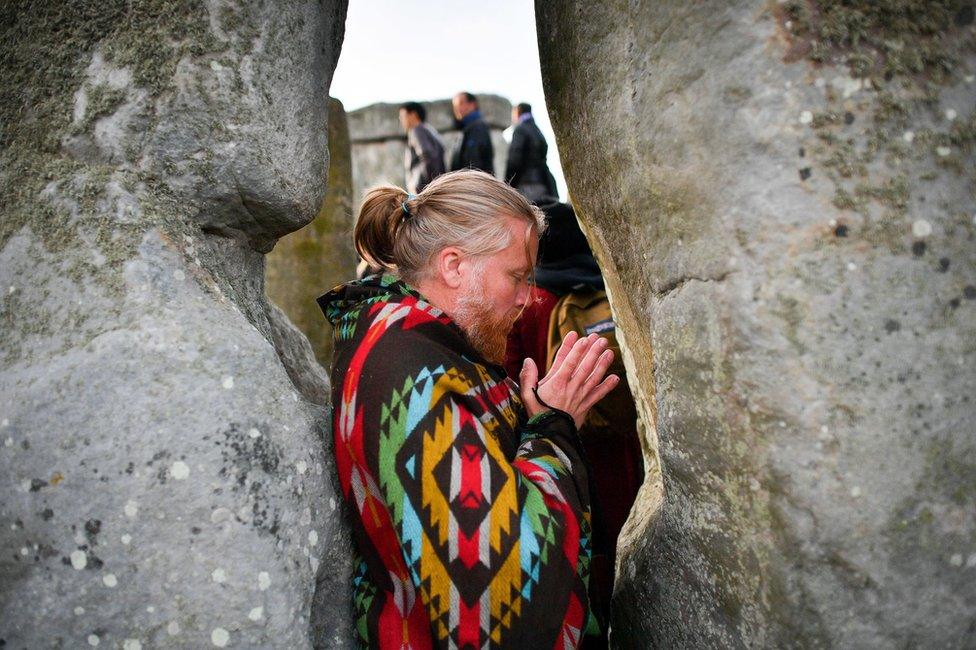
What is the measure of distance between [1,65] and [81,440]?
0.76 m

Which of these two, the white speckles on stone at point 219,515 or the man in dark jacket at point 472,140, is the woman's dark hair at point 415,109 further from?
the white speckles on stone at point 219,515

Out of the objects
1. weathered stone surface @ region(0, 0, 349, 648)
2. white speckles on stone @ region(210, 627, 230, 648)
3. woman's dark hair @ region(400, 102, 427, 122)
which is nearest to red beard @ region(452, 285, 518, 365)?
weathered stone surface @ region(0, 0, 349, 648)

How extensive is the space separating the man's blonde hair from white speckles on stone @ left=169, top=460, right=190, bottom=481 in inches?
27.8

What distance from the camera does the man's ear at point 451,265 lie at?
5.70 ft

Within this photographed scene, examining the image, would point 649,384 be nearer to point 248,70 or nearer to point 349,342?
point 349,342

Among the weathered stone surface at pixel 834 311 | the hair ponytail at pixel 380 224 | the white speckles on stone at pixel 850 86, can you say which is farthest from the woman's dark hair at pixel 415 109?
the white speckles on stone at pixel 850 86

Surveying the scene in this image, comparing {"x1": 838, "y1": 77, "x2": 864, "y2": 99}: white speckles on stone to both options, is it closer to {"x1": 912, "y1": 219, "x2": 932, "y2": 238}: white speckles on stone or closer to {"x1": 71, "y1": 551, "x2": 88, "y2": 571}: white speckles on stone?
{"x1": 912, "y1": 219, "x2": 932, "y2": 238}: white speckles on stone

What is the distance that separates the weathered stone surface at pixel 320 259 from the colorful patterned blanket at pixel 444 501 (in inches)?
119

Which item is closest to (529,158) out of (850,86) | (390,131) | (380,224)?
(390,131)

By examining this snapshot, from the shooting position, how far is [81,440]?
4.12 feet

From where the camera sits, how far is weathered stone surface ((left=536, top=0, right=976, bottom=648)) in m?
1.18

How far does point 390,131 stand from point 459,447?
23.7ft

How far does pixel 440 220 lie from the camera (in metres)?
1.77

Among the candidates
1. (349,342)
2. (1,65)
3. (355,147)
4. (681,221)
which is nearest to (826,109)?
(681,221)
